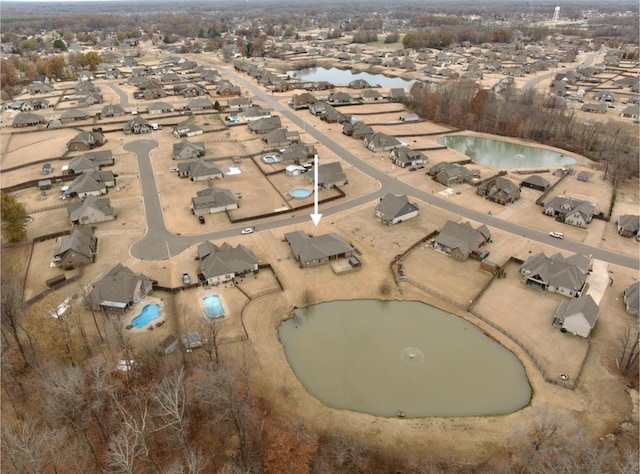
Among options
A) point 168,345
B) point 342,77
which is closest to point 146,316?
point 168,345

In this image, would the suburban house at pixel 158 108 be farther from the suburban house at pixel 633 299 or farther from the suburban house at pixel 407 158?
the suburban house at pixel 633 299

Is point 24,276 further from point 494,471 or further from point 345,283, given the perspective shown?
point 494,471

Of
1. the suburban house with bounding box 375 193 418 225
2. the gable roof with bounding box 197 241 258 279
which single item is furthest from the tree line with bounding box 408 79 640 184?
the gable roof with bounding box 197 241 258 279

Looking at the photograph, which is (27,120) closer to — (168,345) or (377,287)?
(168,345)

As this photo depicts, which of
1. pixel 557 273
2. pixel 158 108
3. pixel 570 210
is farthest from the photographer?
pixel 158 108

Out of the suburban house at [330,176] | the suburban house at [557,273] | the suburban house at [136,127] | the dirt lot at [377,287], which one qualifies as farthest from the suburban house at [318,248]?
the suburban house at [136,127]

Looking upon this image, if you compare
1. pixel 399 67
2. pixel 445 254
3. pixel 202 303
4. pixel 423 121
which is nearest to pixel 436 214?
pixel 445 254

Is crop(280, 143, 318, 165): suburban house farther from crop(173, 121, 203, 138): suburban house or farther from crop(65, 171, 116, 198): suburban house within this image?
crop(65, 171, 116, 198): suburban house
